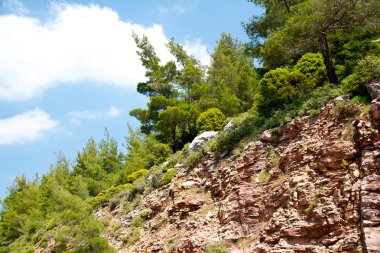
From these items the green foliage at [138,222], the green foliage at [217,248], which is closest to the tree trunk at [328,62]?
the green foliage at [217,248]

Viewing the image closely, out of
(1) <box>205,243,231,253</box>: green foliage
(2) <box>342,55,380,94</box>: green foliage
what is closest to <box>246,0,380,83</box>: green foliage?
(2) <box>342,55,380,94</box>: green foliage

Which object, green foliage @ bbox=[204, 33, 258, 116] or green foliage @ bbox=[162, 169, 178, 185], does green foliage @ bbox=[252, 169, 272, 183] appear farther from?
green foliage @ bbox=[204, 33, 258, 116]

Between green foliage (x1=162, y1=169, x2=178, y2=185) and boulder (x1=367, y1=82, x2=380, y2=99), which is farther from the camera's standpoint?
green foliage (x1=162, y1=169, x2=178, y2=185)

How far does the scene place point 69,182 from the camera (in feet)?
131

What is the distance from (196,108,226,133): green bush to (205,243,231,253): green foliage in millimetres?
11891

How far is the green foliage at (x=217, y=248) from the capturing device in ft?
37.0

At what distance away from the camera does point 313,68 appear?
55.6ft

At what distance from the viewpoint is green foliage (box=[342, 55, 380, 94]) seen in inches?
485

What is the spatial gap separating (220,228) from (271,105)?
271 inches

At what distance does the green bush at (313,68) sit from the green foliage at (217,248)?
9.07 metres

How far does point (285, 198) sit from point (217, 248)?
2723mm

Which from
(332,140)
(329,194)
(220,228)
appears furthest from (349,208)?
→ (220,228)

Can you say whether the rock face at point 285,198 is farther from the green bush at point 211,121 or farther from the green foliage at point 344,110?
the green bush at point 211,121

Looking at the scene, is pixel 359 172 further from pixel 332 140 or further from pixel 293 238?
pixel 293 238
